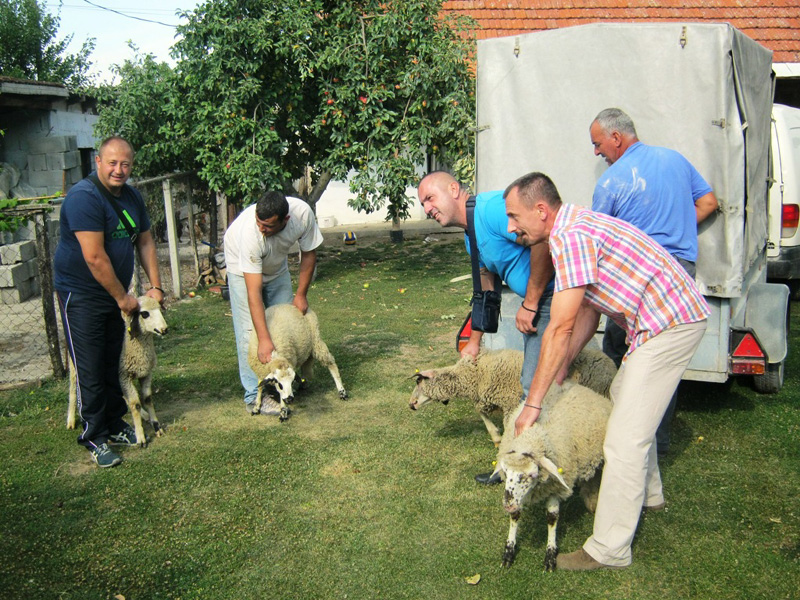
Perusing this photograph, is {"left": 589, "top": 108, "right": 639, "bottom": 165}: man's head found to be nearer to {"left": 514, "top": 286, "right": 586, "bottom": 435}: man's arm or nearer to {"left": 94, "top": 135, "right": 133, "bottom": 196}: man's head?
{"left": 514, "top": 286, "right": 586, "bottom": 435}: man's arm

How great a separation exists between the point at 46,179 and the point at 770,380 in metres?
12.8

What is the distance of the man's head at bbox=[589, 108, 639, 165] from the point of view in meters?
4.60

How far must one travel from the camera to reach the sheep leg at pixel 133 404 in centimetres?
531

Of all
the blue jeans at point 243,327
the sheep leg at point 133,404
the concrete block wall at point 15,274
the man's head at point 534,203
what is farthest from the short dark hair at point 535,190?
the concrete block wall at point 15,274

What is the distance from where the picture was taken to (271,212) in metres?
5.29

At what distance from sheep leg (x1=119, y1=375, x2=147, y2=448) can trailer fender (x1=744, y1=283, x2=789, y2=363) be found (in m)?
4.96

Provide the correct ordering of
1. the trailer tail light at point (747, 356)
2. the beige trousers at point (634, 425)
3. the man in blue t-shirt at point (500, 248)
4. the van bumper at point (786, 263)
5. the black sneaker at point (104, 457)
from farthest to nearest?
the van bumper at point (786, 263) < the trailer tail light at point (747, 356) < the black sneaker at point (104, 457) < the man in blue t-shirt at point (500, 248) < the beige trousers at point (634, 425)

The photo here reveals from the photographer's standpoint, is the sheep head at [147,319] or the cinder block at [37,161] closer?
the sheep head at [147,319]

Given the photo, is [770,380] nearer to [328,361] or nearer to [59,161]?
[328,361]

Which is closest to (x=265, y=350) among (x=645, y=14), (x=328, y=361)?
(x=328, y=361)

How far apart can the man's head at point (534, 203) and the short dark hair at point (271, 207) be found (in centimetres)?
238

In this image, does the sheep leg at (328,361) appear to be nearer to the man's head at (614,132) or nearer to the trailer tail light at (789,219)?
the man's head at (614,132)

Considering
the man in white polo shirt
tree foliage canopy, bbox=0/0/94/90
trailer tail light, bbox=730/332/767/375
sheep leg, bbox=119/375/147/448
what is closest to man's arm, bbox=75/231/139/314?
sheep leg, bbox=119/375/147/448

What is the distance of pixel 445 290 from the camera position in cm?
1080
